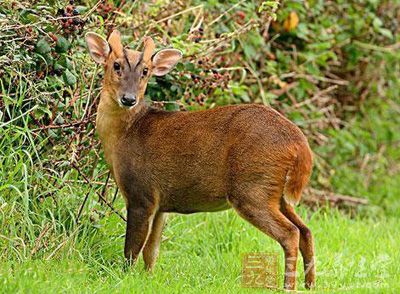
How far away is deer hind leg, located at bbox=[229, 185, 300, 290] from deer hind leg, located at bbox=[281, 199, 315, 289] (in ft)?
0.85

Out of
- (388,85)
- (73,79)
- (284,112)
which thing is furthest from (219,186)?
(388,85)

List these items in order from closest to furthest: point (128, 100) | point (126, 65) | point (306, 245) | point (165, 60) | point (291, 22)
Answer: point (306, 245), point (128, 100), point (126, 65), point (165, 60), point (291, 22)

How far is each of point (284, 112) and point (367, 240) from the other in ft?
7.79

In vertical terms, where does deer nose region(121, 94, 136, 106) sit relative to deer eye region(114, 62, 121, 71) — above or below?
below

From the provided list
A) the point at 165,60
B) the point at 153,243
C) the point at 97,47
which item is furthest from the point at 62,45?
the point at 153,243

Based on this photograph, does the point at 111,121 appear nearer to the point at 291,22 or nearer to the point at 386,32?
the point at 291,22

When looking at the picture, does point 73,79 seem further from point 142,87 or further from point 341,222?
point 341,222

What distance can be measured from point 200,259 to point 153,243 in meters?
0.57

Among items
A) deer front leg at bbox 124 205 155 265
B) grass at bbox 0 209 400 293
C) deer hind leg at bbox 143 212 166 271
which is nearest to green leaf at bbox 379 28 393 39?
grass at bbox 0 209 400 293

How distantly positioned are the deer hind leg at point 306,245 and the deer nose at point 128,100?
1.16 meters

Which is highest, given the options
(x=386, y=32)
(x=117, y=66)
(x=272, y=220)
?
(x=117, y=66)

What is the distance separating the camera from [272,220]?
5938mm

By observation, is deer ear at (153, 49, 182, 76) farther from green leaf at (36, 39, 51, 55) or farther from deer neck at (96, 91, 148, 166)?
green leaf at (36, 39, 51, 55)

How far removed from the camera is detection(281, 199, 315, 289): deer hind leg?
6.21 m
